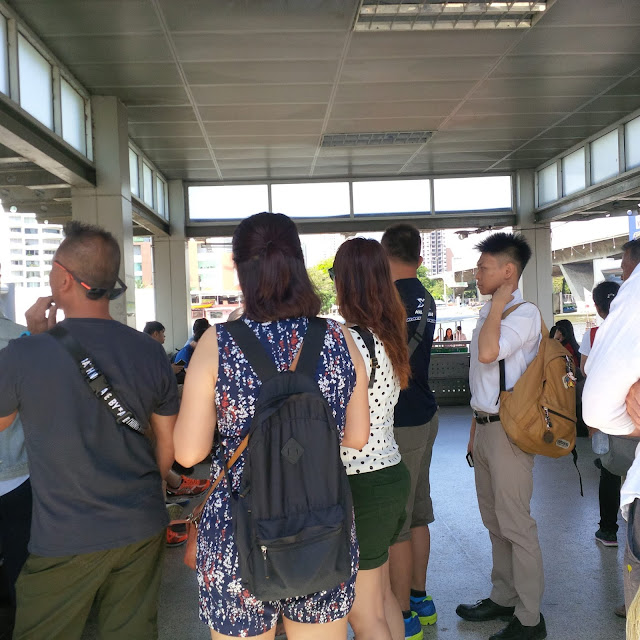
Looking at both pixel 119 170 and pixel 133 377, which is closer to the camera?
pixel 133 377

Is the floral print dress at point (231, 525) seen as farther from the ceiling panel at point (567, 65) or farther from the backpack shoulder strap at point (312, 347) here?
the ceiling panel at point (567, 65)

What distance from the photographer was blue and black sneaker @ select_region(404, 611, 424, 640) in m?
2.83

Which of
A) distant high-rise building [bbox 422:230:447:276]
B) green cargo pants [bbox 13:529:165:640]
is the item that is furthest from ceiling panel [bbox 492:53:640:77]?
green cargo pants [bbox 13:529:165:640]

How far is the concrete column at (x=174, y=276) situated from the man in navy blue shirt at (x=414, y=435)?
8580 millimetres

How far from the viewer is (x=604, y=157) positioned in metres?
9.06

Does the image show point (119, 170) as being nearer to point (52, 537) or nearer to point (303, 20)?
point (303, 20)

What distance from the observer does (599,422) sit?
4.94 ft

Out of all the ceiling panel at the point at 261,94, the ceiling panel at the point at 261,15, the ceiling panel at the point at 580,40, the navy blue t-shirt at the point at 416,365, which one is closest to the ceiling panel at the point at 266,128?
the ceiling panel at the point at 261,94

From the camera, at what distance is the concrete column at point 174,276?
11.0 metres

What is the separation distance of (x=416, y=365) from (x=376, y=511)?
972 mm

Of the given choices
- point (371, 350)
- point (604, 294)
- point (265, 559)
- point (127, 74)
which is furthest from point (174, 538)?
point (127, 74)

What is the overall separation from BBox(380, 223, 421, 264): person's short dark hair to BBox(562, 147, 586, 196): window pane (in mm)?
7755

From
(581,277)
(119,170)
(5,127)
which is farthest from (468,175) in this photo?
(581,277)

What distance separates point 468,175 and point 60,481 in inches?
419
